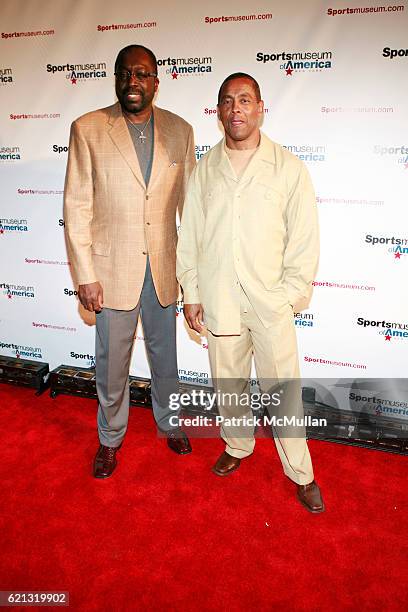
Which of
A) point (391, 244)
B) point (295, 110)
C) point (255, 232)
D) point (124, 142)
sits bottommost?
point (391, 244)

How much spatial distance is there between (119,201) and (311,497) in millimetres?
1668

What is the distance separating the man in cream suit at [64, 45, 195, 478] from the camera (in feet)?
7.00

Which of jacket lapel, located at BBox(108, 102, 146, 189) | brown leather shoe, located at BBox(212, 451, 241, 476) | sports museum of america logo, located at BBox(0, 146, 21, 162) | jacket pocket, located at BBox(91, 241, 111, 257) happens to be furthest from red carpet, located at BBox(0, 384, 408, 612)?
sports museum of america logo, located at BBox(0, 146, 21, 162)

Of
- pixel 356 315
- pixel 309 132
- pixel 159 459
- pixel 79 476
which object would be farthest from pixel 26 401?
pixel 309 132

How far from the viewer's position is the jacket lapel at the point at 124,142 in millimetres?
2127

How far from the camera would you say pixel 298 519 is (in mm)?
2207

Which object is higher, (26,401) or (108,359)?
(108,359)

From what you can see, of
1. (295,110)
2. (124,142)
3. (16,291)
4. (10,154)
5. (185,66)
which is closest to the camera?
(124,142)

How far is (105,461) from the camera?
2.52 metres

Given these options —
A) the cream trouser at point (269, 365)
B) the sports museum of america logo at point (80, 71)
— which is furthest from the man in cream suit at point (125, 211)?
the sports museum of america logo at point (80, 71)

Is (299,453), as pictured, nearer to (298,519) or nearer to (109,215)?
(298,519)

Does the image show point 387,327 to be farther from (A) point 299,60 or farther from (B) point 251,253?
(A) point 299,60

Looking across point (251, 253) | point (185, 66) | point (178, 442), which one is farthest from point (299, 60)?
point (178, 442)

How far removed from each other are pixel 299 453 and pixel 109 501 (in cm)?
96
